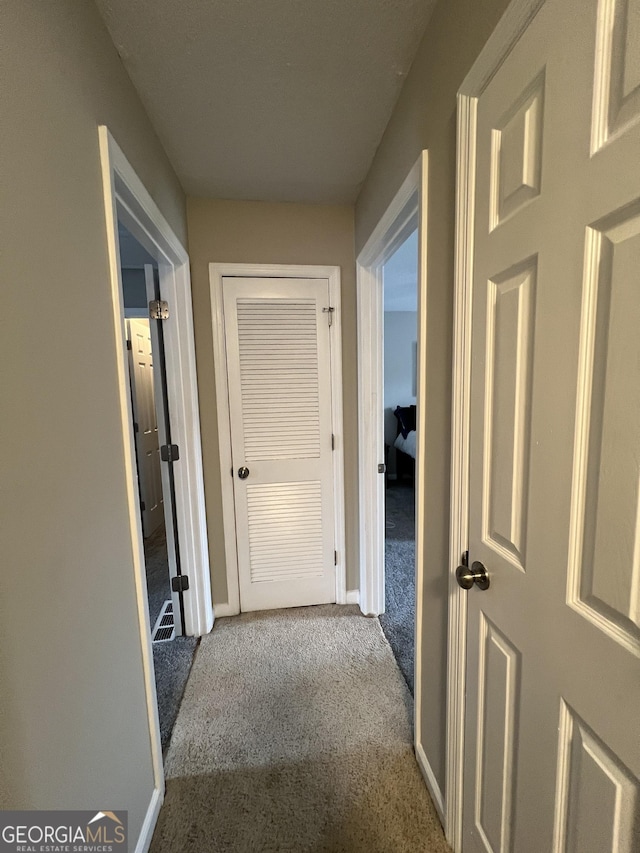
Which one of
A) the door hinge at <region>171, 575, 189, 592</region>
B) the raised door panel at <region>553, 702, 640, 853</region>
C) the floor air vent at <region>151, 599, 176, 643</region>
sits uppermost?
the raised door panel at <region>553, 702, 640, 853</region>

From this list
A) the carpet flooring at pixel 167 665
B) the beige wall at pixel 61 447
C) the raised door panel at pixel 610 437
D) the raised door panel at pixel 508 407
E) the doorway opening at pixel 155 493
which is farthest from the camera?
the doorway opening at pixel 155 493

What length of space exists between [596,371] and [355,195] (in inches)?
72.7

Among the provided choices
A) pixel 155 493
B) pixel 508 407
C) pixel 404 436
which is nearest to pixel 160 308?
pixel 508 407

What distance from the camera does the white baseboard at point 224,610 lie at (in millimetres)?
2268

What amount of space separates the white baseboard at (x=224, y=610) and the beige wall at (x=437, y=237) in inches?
51.2

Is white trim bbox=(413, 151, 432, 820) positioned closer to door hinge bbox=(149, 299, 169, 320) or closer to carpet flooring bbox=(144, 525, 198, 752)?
Result: carpet flooring bbox=(144, 525, 198, 752)

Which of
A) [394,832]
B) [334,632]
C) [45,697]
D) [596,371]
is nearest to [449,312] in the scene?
[596,371]

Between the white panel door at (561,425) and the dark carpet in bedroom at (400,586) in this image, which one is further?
the dark carpet in bedroom at (400,586)

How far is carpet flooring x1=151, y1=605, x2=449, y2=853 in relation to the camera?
1173mm

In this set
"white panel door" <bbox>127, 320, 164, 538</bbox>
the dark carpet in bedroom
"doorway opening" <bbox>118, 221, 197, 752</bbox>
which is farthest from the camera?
"white panel door" <bbox>127, 320, 164, 538</bbox>

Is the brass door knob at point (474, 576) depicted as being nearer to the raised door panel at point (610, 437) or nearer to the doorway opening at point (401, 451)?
the raised door panel at point (610, 437)

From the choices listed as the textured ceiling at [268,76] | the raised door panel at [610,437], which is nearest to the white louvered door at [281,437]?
the textured ceiling at [268,76]

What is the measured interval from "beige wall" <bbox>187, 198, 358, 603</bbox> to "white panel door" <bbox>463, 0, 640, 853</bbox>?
133cm

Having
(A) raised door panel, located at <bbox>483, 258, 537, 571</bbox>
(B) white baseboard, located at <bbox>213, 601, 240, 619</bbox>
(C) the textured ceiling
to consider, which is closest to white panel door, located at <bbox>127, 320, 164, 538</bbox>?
(B) white baseboard, located at <bbox>213, 601, 240, 619</bbox>
